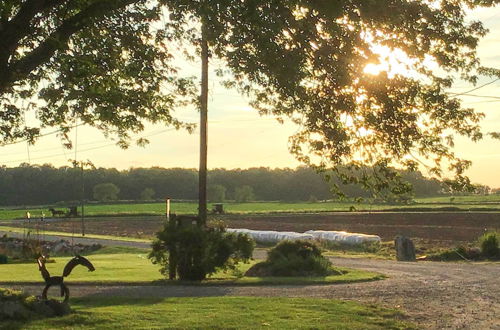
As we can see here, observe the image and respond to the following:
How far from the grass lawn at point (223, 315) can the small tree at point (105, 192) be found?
12732 centimetres

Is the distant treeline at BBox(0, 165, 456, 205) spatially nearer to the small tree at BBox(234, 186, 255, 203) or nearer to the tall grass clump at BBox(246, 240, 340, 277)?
the small tree at BBox(234, 186, 255, 203)

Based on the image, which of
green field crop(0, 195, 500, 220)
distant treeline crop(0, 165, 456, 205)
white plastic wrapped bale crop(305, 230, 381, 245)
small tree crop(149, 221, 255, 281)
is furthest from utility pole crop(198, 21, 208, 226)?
distant treeline crop(0, 165, 456, 205)

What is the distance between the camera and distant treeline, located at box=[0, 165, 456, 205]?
13875cm

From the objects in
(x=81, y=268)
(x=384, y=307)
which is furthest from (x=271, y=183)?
(x=384, y=307)

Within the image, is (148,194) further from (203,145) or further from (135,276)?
(203,145)

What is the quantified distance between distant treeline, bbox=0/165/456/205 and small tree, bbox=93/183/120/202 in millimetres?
4124

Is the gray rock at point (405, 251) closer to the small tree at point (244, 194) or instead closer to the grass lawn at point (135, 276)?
the grass lawn at point (135, 276)

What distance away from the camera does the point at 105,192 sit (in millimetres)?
143250

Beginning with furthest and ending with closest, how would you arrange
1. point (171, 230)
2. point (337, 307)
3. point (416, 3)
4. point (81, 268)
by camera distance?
point (81, 268) < point (171, 230) < point (337, 307) < point (416, 3)

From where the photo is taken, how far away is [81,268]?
99.1ft

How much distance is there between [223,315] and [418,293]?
7.72m

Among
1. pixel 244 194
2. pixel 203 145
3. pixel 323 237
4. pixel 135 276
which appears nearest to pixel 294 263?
pixel 203 145

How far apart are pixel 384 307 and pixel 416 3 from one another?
27.2 feet

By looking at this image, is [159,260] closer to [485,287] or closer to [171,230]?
[171,230]
